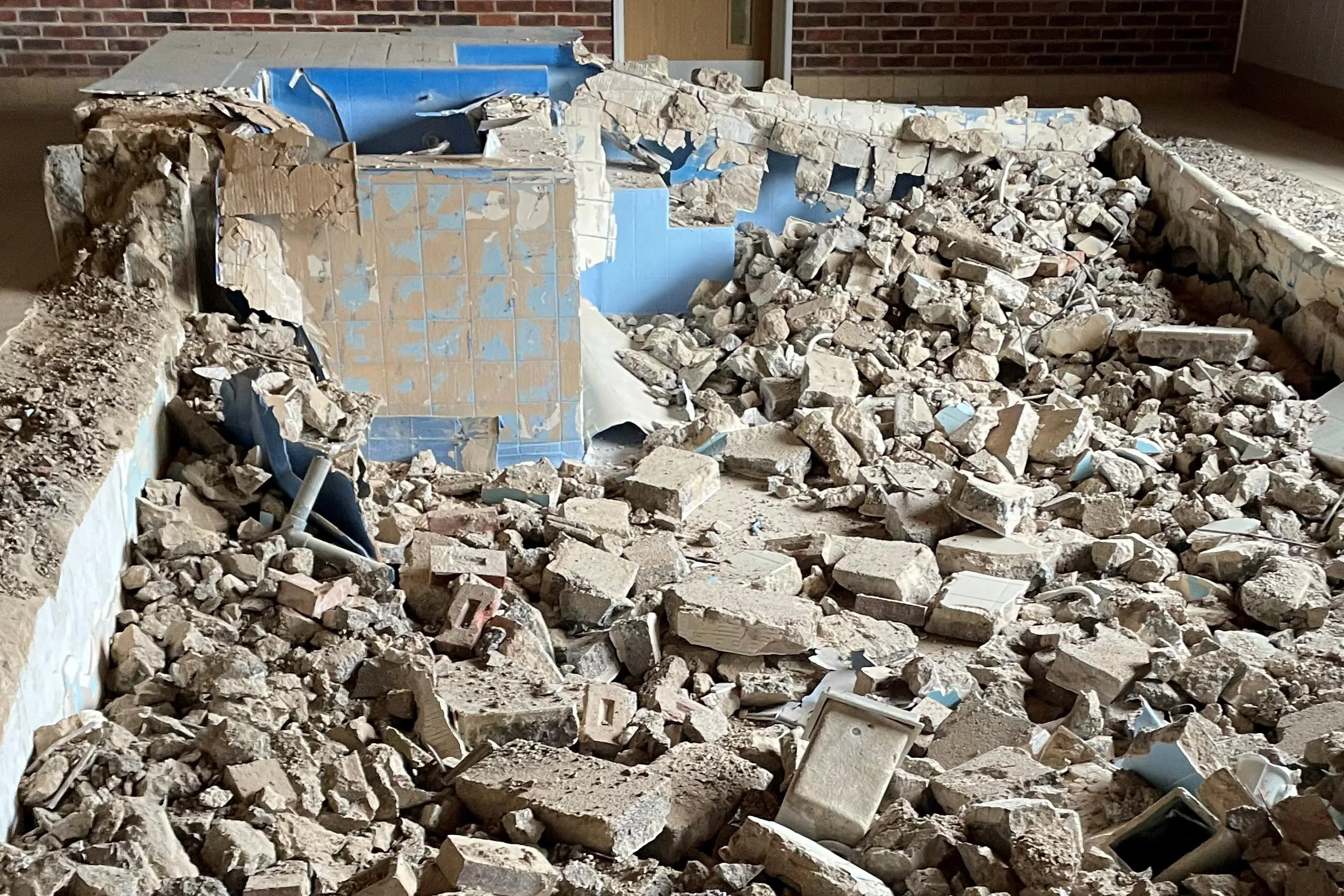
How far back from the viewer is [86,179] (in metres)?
3.58

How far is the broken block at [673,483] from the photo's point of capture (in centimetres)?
392

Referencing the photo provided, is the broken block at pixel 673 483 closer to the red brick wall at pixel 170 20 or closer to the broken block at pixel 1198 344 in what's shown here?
the broken block at pixel 1198 344

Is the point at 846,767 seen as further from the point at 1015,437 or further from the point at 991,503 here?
the point at 1015,437

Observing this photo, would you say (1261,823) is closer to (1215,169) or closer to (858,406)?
(858,406)

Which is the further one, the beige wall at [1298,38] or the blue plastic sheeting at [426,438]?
the beige wall at [1298,38]

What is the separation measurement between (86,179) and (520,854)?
8.74 feet

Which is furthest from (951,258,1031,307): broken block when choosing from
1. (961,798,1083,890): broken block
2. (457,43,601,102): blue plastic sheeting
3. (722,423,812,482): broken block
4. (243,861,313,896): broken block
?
(243,861,313,896): broken block

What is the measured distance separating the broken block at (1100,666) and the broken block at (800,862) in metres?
1.07

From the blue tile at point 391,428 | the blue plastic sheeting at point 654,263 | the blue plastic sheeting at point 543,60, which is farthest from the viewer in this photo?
the blue plastic sheeting at point 654,263

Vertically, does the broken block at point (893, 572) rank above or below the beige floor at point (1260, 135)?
below

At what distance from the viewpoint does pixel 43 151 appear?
5.47m

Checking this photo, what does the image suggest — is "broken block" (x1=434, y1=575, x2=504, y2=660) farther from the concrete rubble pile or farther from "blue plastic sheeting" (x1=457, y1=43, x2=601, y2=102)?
"blue plastic sheeting" (x1=457, y1=43, x2=601, y2=102)

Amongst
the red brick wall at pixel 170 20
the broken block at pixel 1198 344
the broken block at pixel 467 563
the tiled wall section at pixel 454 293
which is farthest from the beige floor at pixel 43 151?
the broken block at pixel 1198 344

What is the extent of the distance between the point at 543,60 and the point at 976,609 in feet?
10.8
